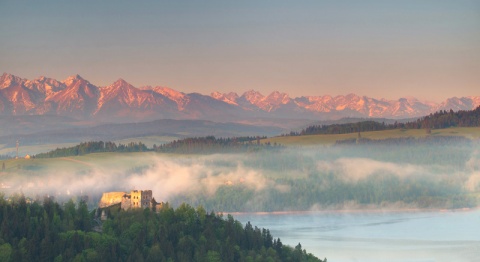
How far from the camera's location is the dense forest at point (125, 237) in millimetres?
104375

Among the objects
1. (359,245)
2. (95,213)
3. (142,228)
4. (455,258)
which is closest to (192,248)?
(142,228)

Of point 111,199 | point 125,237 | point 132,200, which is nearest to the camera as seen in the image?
point 125,237

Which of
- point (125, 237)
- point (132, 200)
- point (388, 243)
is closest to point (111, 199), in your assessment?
point (132, 200)

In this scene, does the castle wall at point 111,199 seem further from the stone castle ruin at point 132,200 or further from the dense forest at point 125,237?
the dense forest at point 125,237

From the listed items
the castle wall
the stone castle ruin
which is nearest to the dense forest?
the stone castle ruin

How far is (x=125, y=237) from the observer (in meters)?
113

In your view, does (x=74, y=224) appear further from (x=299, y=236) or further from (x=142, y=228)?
(x=299, y=236)

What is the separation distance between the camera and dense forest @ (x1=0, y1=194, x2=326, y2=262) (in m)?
104

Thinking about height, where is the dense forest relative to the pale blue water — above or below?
above

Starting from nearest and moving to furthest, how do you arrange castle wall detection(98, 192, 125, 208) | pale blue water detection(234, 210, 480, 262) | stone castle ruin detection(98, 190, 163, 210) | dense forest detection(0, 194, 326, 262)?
1. dense forest detection(0, 194, 326, 262)
2. stone castle ruin detection(98, 190, 163, 210)
3. castle wall detection(98, 192, 125, 208)
4. pale blue water detection(234, 210, 480, 262)

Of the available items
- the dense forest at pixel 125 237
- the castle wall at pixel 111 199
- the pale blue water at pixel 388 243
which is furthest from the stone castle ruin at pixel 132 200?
the pale blue water at pixel 388 243

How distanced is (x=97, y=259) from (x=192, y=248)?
41.7 feet

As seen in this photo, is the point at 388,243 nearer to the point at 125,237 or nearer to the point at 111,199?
the point at 111,199

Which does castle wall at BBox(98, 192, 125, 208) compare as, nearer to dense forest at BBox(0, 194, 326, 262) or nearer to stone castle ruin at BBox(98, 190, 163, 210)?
stone castle ruin at BBox(98, 190, 163, 210)
